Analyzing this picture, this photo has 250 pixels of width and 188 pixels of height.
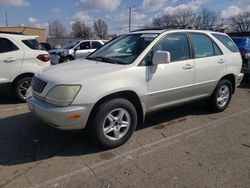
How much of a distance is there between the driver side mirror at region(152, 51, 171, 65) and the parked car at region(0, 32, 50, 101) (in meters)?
3.73

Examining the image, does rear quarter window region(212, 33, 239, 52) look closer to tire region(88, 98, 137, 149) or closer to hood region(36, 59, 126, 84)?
hood region(36, 59, 126, 84)

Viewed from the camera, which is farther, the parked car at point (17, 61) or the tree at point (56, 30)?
the tree at point (56, 30)

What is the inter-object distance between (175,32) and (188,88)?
102 centimetres

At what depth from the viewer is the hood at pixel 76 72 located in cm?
367

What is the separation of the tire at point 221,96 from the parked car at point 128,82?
0.08 feet

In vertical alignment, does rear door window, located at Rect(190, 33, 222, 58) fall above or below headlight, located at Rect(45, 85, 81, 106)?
above

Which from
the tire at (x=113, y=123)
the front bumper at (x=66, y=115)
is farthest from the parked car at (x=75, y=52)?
the front bumper at (x=66, y=115)

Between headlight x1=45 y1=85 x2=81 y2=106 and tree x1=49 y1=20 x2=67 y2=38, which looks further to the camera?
tree x1=49 y1=20 x2=67 y2=38

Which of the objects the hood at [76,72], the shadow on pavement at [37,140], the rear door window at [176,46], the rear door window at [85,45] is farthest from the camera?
the rear door window at [85,45]

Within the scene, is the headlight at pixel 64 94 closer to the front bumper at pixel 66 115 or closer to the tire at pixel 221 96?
the front bumper at pixel 66 115

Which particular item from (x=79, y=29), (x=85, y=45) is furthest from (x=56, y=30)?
(x=85, y=45)

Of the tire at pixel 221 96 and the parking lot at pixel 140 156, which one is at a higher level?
the tire at pixel 221 96

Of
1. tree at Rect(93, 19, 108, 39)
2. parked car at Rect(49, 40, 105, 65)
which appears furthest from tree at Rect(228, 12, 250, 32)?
parked car at Rect(49, 40, 105, 65)

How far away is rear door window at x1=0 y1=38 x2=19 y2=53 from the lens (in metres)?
6.46
